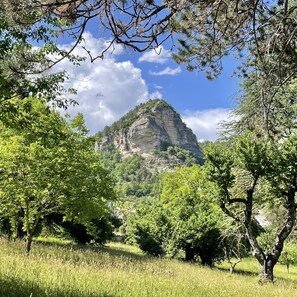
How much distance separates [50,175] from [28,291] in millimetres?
8008

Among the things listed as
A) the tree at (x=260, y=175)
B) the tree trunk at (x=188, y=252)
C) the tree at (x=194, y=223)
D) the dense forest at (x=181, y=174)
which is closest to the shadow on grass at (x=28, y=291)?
the dense forest at (x=181, y=174)

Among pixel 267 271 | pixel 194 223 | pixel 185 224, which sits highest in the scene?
pixel 194 223

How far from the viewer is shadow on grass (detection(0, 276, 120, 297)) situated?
572 cm

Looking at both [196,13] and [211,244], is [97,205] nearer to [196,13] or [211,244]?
[196,13]

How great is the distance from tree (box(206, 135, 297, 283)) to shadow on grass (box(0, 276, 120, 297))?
28.3 ft

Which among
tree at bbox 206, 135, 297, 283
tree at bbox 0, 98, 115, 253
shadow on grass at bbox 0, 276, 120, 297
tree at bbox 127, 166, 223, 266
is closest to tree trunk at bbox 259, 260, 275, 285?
tree at bbox 206, 135, 297, 283

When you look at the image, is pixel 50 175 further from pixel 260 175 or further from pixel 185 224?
pixel 185 224

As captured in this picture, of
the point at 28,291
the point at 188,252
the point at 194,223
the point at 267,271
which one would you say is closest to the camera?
the point at 28,291

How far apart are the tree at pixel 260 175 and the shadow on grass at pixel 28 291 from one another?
28.3 feet

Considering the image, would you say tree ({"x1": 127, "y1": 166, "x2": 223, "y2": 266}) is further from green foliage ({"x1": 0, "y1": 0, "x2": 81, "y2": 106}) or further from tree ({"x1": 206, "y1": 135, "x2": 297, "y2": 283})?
green foliage ({"x1": 0, "y1": 0, "x2": 81, "y2": 106})

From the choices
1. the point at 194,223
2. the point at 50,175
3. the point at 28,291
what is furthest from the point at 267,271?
the point at 194,223

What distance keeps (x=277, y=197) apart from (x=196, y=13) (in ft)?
37.7

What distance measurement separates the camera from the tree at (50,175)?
1299 cm

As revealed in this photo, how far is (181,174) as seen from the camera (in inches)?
1411
